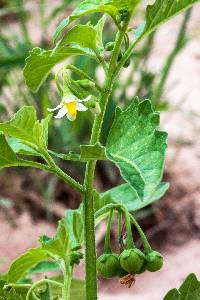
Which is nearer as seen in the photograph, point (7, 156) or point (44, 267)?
point (7, 156)

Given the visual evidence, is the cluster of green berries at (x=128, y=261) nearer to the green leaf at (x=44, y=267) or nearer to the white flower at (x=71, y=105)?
the white flower at (x=71, y=105)

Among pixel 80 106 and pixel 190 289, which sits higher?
pixel 80 106

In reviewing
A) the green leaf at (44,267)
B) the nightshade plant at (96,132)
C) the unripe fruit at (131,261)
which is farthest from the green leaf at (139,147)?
the green leaf at (44,267)

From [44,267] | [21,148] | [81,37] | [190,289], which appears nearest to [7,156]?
[21,148]

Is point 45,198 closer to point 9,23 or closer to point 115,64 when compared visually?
point 115,64

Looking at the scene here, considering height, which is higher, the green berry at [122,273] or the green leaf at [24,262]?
the green leaf at [24,262]

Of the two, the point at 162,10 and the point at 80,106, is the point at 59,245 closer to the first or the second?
the point at 80,106

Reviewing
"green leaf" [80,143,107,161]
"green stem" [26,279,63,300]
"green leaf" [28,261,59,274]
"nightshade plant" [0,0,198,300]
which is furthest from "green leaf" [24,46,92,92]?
"green leaf" [28,261,59,274]
